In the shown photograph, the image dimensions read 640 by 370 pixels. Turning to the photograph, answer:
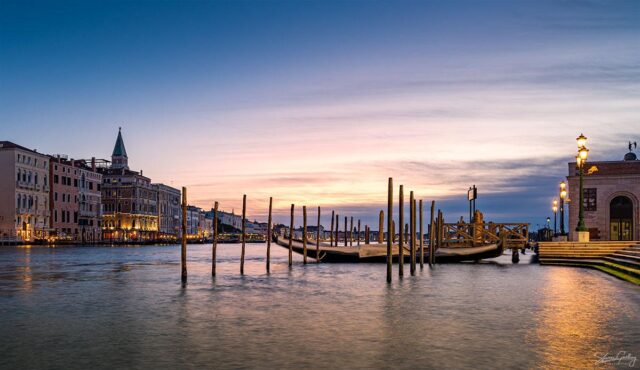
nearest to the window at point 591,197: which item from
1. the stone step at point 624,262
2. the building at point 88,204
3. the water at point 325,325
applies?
the stone step at point 624,262

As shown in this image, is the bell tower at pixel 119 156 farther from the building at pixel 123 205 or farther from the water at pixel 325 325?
the water at pixel 325 325

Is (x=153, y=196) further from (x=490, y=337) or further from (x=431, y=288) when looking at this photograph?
(x=490, y=337)

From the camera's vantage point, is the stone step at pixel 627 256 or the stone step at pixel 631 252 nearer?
the stone step at pixel 627 256

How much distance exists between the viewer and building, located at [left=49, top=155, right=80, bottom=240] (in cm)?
8953

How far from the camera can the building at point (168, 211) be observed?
13750 cm

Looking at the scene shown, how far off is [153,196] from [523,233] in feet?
342

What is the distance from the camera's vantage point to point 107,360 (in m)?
10.6

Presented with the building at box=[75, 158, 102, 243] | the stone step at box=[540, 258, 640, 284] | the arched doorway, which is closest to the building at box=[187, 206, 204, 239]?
the building at box=[75, 158, 102, 243]

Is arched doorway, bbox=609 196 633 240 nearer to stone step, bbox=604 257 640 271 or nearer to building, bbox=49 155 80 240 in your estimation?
stone step, bbox=604 257 640 271

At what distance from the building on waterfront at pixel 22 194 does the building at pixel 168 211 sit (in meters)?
48.1

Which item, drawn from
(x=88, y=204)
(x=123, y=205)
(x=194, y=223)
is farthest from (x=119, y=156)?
(x=194, y=223)

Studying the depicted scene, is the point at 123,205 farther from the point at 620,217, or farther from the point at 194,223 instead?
the point at 620,217

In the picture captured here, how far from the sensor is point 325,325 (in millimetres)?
14555

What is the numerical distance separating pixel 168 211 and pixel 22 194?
209 ft
